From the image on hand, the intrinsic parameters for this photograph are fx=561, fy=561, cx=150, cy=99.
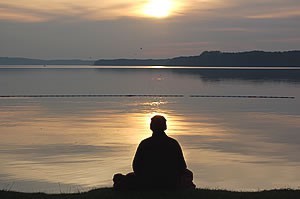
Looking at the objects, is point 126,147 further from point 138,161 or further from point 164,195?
point 164,195

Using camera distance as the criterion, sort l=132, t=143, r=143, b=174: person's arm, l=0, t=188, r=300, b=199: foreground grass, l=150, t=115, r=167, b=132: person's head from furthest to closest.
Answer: l=132, t=143, r=143, b=174: person's arm
l=0, t=188, r=300, b=199: foreground grass
l=150, t=115, r=167, b=132: person's head

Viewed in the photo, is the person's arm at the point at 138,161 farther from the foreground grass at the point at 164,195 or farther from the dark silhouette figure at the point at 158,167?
the foreground grass at the point at 164,195

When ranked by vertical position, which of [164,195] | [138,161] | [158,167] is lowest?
[164,195]

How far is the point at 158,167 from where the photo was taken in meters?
10.8

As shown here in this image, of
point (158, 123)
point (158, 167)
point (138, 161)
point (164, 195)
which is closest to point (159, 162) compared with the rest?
point (158, 167)

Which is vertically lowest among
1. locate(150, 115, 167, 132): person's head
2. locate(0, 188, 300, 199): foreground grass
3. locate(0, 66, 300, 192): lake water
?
locate(0, 188, 300, 199): foreground grass

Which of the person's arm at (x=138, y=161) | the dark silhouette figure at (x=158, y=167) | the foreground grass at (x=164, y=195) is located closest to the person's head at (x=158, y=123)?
the dark silhouette figure at (x=158, y=167)

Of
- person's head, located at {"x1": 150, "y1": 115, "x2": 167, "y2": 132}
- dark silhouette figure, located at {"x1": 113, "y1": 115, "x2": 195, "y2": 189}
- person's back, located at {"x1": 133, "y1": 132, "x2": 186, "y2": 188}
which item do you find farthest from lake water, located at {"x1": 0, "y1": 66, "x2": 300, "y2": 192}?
person's head, located at {"x1": 150, "y1": 115, "x2": 167, "y2": 132}

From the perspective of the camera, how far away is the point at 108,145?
2478cm

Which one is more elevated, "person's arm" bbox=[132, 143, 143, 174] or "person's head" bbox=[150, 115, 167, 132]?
"person's head" bbox=[150, 115, 167, 132]

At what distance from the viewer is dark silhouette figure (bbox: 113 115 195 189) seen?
34.9 feet

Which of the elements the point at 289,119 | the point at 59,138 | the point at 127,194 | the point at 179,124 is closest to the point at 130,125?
the point at 179,124

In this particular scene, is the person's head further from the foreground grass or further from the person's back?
the foreground grass

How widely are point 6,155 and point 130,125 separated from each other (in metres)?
13.2
